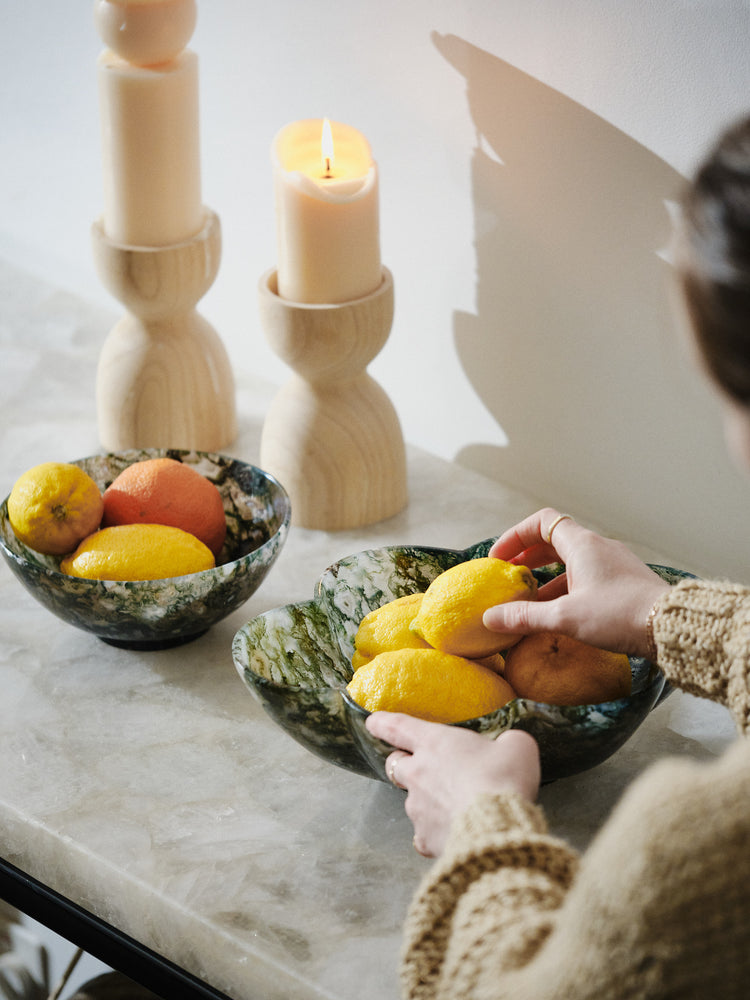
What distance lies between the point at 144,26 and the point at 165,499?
18.6 inches

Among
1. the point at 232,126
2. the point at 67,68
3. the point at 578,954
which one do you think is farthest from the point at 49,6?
the point at 578,954

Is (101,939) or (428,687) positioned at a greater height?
(428,687)

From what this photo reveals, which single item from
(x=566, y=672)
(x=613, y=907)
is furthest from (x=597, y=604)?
(x=613, y=907)

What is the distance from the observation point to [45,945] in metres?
1.17

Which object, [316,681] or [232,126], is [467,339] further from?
[316,681]

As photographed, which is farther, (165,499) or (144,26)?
(144,26)

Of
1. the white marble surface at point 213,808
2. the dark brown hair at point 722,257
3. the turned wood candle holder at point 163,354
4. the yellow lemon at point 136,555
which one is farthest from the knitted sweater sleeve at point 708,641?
the turned wood candle holder at point 163,354

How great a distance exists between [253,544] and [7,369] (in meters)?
0.61

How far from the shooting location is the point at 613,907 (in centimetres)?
46

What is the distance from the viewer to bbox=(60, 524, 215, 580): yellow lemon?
85 centimetres

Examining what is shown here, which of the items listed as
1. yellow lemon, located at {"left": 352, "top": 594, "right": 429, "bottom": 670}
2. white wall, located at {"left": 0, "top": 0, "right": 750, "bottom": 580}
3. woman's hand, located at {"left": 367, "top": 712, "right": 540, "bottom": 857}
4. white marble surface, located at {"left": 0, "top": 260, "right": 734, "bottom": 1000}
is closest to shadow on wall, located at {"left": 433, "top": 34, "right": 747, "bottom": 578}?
white wall, located at {"left": 0, "top": 0, "right": 750, "bottom": 580}

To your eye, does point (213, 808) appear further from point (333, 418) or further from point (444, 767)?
point (333, 418)

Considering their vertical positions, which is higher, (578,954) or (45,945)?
(578,954)

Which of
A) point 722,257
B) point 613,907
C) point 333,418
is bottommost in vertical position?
point 333,418
